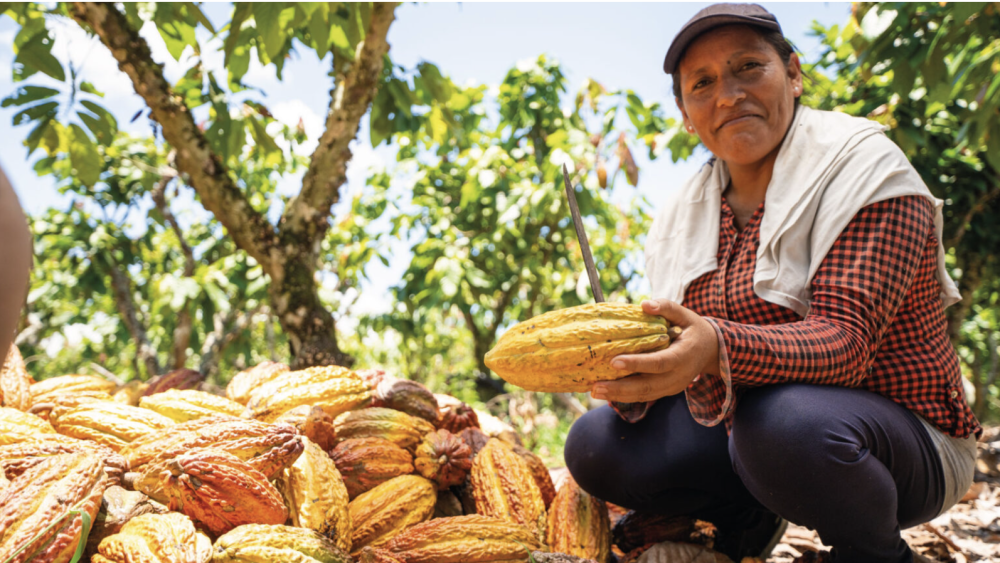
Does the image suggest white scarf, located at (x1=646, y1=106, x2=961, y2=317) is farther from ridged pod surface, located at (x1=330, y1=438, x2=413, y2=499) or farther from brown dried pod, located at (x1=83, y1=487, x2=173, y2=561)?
brown dried pod, located at (x1=83, y1=487, x2=173, y2=561)

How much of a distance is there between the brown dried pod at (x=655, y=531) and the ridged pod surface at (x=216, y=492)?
94 centimetres

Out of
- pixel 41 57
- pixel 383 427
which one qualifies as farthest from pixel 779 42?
pixel 41 57

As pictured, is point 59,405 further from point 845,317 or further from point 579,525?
point 845,317

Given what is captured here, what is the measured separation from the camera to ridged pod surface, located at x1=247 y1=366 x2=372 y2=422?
176 centimetres

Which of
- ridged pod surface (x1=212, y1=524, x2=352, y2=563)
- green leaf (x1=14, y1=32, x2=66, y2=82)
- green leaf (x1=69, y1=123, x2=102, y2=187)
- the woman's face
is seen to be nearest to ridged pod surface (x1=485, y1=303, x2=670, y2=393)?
ridged pod surface (x1=212, y1=524, x2=352, y2=563)

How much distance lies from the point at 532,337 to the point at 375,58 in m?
1.84

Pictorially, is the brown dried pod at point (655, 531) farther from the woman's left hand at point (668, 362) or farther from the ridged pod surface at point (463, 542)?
the woman's left hand at point (668, 362)

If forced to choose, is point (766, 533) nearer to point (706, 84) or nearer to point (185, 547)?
point (706, 84)

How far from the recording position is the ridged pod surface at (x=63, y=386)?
1.87 meters

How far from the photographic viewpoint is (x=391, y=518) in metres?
1.49

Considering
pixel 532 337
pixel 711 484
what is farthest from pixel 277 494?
pixel 711 484

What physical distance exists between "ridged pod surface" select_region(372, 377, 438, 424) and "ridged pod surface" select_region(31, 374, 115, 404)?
0.92 m

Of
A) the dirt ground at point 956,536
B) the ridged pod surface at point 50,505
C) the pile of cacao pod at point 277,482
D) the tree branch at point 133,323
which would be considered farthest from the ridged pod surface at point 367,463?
the tree branch at point 133,323

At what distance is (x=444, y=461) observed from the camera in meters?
1.69
